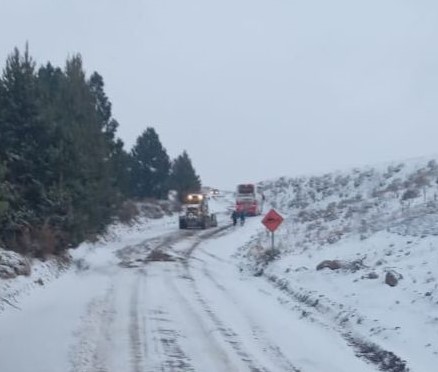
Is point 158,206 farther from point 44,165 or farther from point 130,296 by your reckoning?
point 130,296

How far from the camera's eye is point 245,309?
64.1ft

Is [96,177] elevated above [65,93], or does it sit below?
below

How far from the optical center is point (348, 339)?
607 inches

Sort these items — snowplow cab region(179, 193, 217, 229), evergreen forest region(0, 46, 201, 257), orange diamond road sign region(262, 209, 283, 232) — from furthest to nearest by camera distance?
1. snowplow cab region(179, 193, 217, 229)
2. orange diamond road sign region(262, 209, 283, 232)
3. evergreen forest region(0, 46, 201, 257)

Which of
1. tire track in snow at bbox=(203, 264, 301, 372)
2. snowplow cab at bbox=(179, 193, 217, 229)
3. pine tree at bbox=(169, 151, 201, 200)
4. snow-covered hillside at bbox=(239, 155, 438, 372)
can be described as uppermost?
pine tree at bbox=(169, 151, 201, 200)

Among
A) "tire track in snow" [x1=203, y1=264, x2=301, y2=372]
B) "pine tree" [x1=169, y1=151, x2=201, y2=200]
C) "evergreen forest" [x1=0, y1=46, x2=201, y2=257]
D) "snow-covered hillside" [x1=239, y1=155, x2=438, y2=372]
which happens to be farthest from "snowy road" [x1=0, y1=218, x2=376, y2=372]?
"pine tree" [x1=169, y1=151, x2=201, y2=200]

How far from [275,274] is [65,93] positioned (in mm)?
19061

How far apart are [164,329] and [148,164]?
65.0 m

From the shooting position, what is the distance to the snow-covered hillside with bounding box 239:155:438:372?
14.9m

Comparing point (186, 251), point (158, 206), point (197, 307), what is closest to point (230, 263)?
point (186, 251)

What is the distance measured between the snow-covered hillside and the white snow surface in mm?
50

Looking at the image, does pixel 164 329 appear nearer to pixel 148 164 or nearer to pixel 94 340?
pixel 94 340

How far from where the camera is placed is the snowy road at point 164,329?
1292 cm

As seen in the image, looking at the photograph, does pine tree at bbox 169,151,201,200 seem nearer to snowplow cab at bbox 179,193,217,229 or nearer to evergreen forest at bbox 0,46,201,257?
snowplow cab at bbox 179,193,217,229
